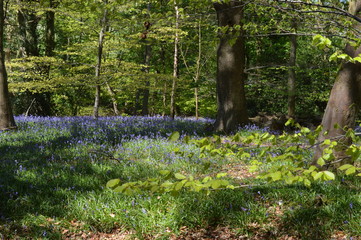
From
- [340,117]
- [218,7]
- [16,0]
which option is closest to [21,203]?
[340,117]

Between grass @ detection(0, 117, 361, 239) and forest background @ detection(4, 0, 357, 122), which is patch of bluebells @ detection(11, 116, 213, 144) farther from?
forest background @ detection(4, 0, 357, 122)

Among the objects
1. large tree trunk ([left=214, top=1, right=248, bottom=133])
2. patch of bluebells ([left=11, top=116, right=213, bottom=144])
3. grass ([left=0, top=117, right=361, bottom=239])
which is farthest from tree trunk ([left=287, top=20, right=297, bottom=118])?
grass ([left=0, top=117, right=361, bottom=239])

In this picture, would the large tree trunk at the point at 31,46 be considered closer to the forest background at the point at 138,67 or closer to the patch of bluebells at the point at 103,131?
the forest background at the point at 138,67

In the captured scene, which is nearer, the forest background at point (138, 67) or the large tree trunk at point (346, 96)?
the large tree trunk at point (346, 96)

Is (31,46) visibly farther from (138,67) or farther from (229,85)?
(229,85)

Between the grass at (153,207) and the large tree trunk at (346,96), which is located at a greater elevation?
the large tree trunk at (346,96)

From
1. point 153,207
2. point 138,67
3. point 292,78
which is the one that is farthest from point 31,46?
point 153,207

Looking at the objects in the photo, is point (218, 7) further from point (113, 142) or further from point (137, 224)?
point (137, 224)

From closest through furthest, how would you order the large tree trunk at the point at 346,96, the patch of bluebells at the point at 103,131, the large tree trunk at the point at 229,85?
the large tree trunk at the point at 346,96 → the patch of bluebells at the point at 103,131 → the large tree trunk at the point at 229,85

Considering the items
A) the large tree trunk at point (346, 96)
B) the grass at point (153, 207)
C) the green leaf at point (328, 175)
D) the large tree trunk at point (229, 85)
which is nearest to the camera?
the green leaf at point (328, 175)

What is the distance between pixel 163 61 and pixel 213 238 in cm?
2315

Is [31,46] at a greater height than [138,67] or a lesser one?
greater

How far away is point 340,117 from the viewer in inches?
201

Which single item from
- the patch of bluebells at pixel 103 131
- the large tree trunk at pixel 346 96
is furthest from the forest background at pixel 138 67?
the large tree trunk at pixel 346 96
